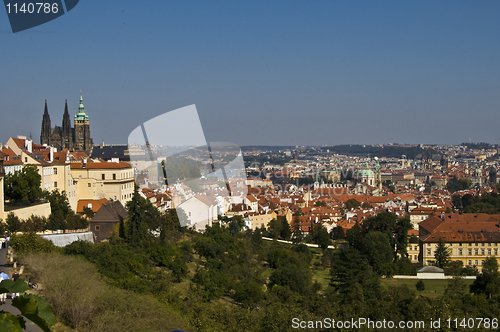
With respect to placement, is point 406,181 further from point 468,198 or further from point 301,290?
point 301,290

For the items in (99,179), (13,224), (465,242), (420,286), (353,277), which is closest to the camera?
(13,224)

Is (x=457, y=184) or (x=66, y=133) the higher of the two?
(x=66, y=133)

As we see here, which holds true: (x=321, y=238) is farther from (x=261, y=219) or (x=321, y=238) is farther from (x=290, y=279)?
(x=290, y=279)

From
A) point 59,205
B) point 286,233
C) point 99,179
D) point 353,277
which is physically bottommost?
point 286,233

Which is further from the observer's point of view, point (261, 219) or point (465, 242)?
point (261, 219)

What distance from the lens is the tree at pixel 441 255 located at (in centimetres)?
2266

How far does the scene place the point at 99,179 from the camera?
18.0 metres

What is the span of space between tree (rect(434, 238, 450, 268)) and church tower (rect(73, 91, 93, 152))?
92.8 ft

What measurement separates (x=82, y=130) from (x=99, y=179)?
2570cm

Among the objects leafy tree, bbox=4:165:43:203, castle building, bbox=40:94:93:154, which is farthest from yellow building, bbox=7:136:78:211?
castle building, bbox=40:94:93:154

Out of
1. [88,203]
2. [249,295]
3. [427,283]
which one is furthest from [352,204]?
[249,295]

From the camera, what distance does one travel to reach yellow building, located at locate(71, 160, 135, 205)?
1786 centimetres

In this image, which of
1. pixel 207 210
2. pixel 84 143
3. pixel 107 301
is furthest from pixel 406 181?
pixel 107 301

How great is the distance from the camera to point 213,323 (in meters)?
8.64
